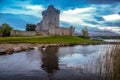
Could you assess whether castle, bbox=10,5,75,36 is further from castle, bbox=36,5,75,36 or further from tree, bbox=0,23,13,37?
tree, bbox=0,23,13,37

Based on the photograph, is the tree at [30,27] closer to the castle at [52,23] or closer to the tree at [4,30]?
the castle at [52,23]

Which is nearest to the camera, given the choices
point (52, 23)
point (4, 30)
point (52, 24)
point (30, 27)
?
point (4, 30)

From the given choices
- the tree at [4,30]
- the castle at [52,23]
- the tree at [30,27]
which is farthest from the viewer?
the tree at [30,27]

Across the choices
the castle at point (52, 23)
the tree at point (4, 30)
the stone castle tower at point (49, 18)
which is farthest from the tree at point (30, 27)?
the tree at point (4, 30)

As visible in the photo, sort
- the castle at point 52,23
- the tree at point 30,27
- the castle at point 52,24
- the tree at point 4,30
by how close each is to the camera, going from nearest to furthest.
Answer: the tree at point 4,30 < the castle at point 52,24 < the castle at point 52,23 < the tree at point 30,27

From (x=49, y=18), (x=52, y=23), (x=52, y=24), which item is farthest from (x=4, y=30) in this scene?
(x=49, y=18)

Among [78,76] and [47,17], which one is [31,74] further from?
[47,17]

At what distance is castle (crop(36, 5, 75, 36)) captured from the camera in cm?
16625

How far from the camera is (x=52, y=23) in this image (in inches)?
6747

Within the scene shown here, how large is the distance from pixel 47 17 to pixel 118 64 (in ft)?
535

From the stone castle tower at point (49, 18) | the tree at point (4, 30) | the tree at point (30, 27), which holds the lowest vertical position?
the tree at point (4, 30)

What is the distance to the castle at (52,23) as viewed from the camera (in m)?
166

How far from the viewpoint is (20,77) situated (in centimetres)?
1903

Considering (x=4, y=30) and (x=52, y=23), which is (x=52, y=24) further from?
(x=4, y=30)
